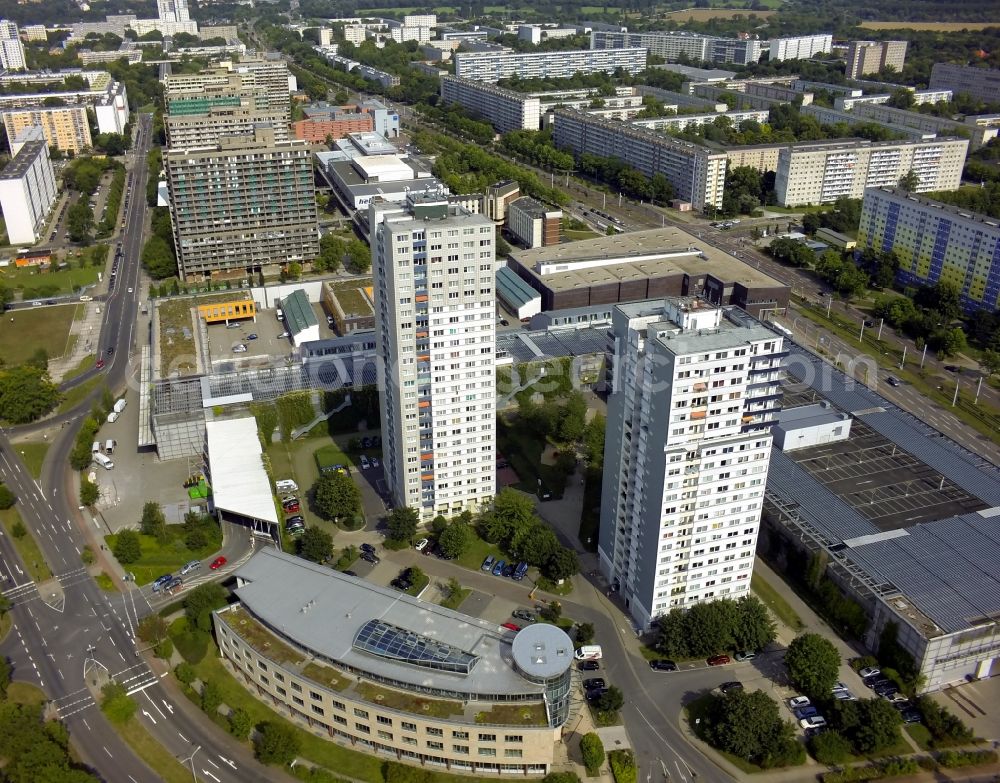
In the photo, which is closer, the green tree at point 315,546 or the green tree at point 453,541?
the green tree at point 315,546

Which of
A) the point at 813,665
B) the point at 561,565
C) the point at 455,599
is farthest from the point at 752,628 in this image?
the point at 455,599

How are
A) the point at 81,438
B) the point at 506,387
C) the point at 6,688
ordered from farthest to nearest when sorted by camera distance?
the point at 506,387 < the point at 81,438 < the point at 6,688

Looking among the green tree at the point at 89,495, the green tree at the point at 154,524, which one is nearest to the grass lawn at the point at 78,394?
the green tree at the point at 89,495

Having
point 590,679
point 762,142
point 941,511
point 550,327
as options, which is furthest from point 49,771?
point 762,142

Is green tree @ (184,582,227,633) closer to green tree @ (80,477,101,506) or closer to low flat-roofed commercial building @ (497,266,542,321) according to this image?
green tree @ (80,477,101,506)

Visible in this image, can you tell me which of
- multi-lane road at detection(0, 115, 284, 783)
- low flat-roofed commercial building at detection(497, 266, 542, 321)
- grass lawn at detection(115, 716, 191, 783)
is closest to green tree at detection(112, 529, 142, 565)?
multi-lane road at detection(0, 115, 284, 783)

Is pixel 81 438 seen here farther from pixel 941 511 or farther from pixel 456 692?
pixel 941 511

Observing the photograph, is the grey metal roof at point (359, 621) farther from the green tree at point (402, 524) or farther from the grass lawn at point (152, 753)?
the green tree at point (402, 524)
